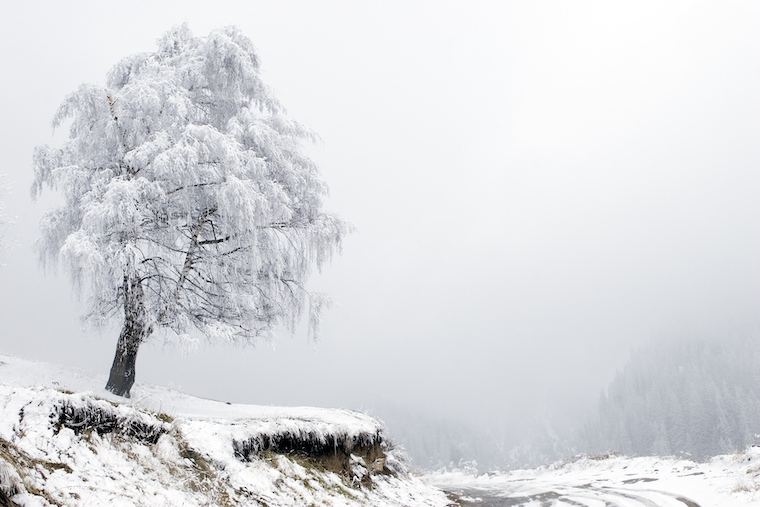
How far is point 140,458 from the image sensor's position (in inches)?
194

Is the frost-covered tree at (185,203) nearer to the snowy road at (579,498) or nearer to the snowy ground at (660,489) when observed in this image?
the snowy road at (579,498)

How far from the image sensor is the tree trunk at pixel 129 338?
9516 millimetres

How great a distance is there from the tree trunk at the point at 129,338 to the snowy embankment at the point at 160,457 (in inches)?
18.3

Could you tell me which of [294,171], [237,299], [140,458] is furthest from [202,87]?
[140,458]

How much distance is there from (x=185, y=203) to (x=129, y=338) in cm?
322

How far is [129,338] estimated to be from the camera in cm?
973

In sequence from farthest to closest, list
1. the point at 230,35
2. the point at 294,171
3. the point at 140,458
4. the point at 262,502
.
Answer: the point at 230,35, the point at 294,171, the point at 262,502, the point at 140,458

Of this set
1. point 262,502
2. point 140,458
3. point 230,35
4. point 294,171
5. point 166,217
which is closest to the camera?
point 140,458

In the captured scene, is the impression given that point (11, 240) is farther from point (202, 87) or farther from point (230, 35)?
point (230, 35)

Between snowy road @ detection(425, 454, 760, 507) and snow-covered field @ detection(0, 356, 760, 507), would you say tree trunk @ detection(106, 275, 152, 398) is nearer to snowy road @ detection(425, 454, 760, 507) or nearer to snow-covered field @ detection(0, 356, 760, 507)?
snow-covered field @ detection(0, 356, 760, 507)

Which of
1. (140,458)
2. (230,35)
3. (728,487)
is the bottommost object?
(728,487)

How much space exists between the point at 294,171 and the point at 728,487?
11.8 m

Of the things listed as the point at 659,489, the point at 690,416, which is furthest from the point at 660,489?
the point at 690,416

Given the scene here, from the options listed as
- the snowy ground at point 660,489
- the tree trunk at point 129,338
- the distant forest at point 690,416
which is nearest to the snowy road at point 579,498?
the snowy ground at point 660,489
